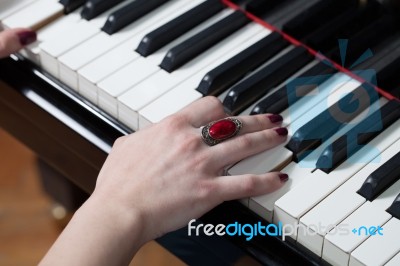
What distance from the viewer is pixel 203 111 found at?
1500mm

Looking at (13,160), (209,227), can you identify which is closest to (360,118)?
(209,227)

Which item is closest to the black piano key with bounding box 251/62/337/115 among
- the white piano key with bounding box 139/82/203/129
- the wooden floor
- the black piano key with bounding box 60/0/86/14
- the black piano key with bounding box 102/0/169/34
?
the white piano key with bounding box 139/82/203/129

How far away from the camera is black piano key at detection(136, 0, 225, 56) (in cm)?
166

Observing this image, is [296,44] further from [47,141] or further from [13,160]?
[13,160]

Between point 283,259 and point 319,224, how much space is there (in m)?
0.08

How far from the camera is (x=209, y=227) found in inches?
57.3

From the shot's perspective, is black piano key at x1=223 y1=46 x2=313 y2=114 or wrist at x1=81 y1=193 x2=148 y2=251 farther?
black piano key at x1=223 y1=46 x2=313 y2=114

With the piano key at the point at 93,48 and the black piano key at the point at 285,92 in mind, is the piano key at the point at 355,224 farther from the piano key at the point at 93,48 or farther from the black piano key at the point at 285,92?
the piano key at the point at 93,48

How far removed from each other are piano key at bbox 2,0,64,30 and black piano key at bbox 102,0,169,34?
0.11 m

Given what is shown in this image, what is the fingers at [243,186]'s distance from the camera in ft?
4.60

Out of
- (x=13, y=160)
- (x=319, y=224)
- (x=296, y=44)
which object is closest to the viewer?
(x=319, y=224)

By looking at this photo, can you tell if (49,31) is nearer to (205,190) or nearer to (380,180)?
(205,190)

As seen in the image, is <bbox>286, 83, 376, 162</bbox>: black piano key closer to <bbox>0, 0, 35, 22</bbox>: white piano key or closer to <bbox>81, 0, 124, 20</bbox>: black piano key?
<bbox>81, 0, 124, 20</bbox>: black piano key

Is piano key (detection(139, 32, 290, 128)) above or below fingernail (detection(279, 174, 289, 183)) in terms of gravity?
above
